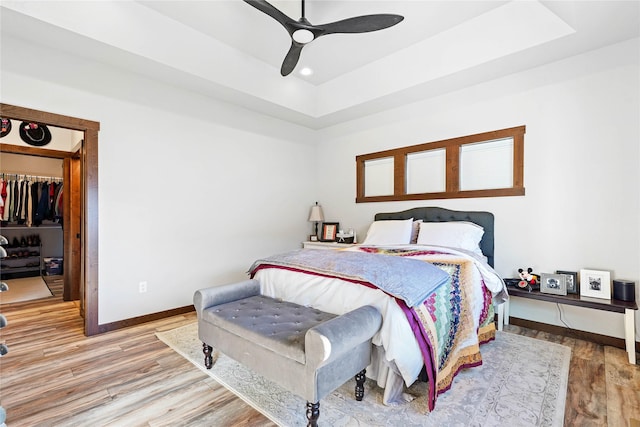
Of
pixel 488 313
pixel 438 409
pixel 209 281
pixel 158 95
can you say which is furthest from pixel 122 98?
pixel 488 313

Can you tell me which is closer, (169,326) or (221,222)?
(169,326)

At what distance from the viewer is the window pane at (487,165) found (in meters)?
3.40

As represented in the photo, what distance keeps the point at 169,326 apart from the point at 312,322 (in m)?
2.06

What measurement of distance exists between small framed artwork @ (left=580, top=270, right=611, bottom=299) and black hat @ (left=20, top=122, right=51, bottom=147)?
630 cm

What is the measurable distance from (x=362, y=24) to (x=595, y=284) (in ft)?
9.84

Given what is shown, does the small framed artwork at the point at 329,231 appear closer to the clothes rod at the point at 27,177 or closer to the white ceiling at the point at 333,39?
the white ceiling at the point at 333,39

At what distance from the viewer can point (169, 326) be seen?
3.22 metres

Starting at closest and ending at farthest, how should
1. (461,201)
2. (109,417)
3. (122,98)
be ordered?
(109,417), (122,98), (461,201)

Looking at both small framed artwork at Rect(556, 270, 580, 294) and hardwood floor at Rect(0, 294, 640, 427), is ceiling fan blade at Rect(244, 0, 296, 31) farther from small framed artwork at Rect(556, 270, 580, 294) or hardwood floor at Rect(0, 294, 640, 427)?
small framed artwork at Rect(556, 270, 580, 294)

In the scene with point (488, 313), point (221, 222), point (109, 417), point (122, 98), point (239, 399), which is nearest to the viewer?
point (109, 417)

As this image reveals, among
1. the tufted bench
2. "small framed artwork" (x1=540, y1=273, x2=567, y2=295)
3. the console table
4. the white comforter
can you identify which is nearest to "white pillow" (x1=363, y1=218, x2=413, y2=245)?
the white comforter

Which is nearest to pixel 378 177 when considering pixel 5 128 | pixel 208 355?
pixel 208 355

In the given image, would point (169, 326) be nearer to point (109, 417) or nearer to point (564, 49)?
point (109, 417)

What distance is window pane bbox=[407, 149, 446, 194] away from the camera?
12.9 ft
